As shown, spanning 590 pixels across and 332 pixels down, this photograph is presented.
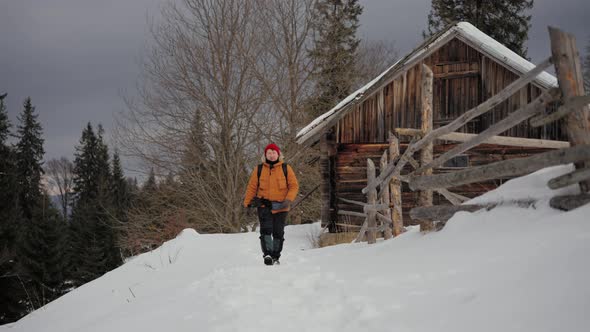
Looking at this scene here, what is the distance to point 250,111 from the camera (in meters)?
16.7

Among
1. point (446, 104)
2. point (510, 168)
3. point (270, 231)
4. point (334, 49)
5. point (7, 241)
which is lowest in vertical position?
point (7, 241)

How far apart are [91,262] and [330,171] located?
23.2 metres

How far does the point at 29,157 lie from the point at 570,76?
46.3m

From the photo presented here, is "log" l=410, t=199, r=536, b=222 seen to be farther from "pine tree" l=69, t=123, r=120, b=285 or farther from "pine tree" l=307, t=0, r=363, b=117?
"pine tree" l=69, t=123, r=120, b=285

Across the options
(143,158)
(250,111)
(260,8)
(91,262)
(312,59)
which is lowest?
(91,262)

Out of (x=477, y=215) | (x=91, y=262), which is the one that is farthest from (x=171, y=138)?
(x=91, y=262)

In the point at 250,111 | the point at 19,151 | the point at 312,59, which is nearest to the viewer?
the point at 250,111

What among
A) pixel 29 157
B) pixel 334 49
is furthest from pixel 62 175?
pixel 334 49

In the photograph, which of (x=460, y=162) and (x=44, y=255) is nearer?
(x=460, y=162)

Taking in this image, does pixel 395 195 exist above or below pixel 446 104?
below

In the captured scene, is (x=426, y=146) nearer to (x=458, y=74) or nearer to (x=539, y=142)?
(x=539, y=142)

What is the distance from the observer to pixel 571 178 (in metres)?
2.96

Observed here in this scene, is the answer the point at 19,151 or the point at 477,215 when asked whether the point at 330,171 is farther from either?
the point at 19,151

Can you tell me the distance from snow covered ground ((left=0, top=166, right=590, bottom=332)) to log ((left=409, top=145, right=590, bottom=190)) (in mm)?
166
